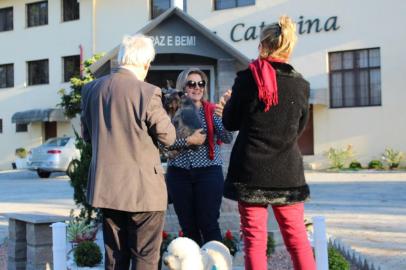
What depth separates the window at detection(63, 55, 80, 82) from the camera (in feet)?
92.9

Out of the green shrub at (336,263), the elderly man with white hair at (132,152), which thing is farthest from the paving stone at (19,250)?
the green shrub at (336,263)

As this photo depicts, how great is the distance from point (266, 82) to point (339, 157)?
1847 cm

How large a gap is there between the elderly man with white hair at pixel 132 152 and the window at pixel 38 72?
26337 mm

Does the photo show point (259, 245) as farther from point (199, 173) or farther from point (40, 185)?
point (40, 185)

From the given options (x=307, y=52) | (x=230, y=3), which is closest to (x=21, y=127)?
(x=230, y=3)

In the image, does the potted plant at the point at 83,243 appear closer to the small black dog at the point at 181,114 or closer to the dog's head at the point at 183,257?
the small black dog at the point at 181,114

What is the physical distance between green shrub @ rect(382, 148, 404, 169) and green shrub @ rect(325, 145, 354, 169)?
1197mm

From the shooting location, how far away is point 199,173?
16.1 ft

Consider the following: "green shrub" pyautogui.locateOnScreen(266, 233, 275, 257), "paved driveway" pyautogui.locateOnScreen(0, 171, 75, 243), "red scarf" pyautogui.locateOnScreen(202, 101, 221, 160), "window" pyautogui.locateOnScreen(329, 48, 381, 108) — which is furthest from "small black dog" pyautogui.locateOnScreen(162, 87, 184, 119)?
"window" pyautogui.locateOnScreen(329, 48, 381, 108)

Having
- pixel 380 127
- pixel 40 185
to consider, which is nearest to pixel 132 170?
pixel 40 185

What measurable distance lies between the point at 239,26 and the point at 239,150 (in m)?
20.7

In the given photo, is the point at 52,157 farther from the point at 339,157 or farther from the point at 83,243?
the point at 83,243

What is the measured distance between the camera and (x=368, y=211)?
1138cm

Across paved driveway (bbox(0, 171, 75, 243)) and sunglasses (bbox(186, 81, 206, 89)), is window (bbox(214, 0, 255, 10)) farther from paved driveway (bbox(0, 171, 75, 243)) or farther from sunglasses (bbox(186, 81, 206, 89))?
sunglasses (bbox(186, 81, 206, 89))
